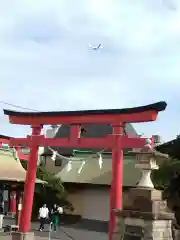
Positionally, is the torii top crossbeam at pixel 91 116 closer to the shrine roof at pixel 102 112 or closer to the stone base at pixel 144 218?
the shrine roof at pixel 102 112

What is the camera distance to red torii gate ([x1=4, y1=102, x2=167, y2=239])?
15.9 metres

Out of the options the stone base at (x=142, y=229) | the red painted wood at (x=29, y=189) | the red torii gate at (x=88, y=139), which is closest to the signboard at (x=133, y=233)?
the stone base at (x=142, y=229)

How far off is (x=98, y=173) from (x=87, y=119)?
13348 millimetres

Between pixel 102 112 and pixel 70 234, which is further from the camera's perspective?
pixel 70 234

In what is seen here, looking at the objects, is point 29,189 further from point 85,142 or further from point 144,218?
point 144,218

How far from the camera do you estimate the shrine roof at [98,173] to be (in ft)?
92.0

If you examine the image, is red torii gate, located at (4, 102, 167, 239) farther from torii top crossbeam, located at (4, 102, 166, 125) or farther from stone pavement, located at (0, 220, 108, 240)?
stone pavement, located at (0, 220, 108, 240)

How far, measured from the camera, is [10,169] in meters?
21.6

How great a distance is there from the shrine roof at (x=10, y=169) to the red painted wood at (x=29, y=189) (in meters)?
2.13

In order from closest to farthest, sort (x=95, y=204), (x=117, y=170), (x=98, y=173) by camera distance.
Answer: (x=117, y=170) → (x=98, y=173) → (x=95, y=204)

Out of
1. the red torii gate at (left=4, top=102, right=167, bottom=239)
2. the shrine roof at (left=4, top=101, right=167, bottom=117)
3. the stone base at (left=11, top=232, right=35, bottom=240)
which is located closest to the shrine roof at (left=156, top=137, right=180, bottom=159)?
the red torii gate at (left=4, top=102, right=167, bottom=239)

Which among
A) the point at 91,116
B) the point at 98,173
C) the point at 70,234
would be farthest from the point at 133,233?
the point at 98,173

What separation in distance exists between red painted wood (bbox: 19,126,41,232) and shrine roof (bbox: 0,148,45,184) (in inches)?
83.8

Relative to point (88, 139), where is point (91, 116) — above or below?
above
